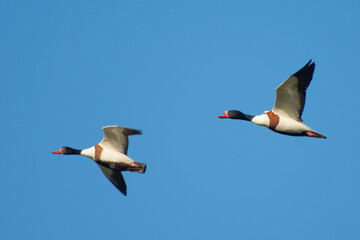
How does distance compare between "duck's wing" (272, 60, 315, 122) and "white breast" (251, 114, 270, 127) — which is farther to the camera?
"white breast" (251, 114, 270, 127)

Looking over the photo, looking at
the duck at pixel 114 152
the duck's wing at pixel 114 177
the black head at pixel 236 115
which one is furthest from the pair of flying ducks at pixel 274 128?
the black head at pixel 236 115

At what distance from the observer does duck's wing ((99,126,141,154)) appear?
2153 cm

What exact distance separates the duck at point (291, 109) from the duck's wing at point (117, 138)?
3661 millimetres

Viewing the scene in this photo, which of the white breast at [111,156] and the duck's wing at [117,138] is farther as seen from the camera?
the white breast at [111,156]

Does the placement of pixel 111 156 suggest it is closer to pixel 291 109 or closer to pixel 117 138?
pixel 117 138

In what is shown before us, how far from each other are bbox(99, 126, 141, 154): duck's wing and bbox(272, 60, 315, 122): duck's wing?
13.5 feet

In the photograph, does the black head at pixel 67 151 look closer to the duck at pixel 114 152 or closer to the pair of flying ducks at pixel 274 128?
the pair of flying ducks at pixel 274 128

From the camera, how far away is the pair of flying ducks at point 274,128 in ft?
70.8

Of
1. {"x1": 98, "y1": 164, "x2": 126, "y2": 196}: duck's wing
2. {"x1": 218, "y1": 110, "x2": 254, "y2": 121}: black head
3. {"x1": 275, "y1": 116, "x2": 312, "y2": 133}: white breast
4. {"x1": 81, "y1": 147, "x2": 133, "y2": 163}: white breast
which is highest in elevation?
{"x1": 218, "y1": 110, "x2": 254, "y2": 121}: black head

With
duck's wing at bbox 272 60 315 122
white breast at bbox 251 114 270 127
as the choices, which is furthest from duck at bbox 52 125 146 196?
duck's wing at bbox 272 60 315 122

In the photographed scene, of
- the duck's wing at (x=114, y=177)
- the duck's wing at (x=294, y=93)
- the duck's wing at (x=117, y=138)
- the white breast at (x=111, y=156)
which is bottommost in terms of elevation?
the duck's wing at (x=114, y=177)

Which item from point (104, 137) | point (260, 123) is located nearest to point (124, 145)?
point (104, 137)

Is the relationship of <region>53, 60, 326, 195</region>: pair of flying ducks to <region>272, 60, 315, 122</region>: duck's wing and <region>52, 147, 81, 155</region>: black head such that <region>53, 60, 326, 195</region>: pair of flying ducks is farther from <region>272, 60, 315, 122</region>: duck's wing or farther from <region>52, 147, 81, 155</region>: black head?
<region>52, 147, 81, 155</region>: black head

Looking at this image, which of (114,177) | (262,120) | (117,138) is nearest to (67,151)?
(114,177)
